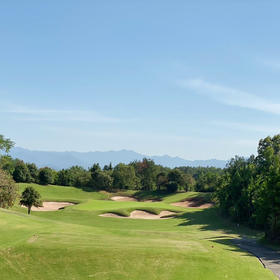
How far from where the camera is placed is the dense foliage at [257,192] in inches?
1479

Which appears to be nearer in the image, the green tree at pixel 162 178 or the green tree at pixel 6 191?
the green tree at pixel 6 191

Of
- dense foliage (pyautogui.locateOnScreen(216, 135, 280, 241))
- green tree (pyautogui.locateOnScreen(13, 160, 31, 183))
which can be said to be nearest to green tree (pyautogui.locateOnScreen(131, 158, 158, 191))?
green tree (pyautogui.locateOnScreen(13, 160, 31, 183))

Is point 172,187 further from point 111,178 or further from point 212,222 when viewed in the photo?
point 212,222

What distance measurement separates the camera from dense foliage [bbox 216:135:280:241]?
123 feet

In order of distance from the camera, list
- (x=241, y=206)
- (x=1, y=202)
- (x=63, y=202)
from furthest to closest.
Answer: (x=63, y=202), (x=241, y=206), (x=1, y=202)

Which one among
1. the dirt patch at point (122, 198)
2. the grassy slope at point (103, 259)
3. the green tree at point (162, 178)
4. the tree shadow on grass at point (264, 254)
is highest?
the green tree at point (162, 178)

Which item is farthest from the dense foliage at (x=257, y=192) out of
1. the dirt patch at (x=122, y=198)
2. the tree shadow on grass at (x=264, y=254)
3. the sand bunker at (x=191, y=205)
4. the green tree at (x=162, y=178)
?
the green tree at (x=162, y=178)

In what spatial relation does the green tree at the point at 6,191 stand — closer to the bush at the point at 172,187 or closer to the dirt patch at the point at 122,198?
the dirt patch at the point at 122,198

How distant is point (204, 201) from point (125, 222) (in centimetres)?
3891

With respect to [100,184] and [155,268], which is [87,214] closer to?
[155,268]

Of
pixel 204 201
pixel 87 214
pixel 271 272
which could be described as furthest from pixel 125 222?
pixel 204 201

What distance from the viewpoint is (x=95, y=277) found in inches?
698

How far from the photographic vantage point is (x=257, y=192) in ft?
168

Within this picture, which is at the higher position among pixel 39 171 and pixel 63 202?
pixel 39 171
